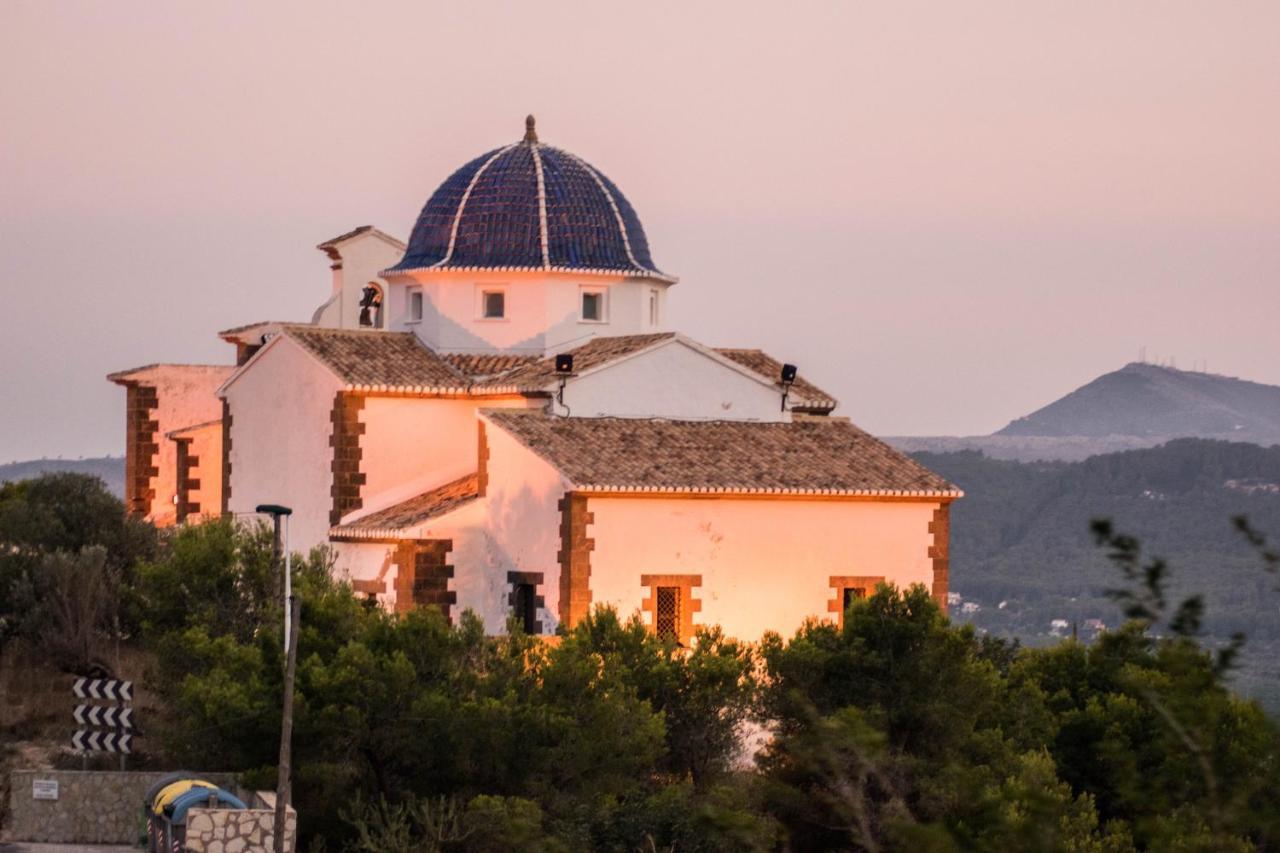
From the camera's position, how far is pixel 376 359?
35562 millimetres

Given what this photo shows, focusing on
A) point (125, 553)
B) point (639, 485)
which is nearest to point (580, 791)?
point (639, 485)

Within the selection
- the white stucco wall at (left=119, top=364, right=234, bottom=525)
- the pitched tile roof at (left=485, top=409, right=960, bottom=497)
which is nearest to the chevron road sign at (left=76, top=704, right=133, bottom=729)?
the pitched tile roof at (left=485, top=409, right=960, bottom=497)

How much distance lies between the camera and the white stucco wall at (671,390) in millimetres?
33469

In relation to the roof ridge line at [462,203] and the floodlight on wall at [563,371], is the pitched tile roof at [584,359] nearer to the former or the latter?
the floodlight on wall at [563,371]

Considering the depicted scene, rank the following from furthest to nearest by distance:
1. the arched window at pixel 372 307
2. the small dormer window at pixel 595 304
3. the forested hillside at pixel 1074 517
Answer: the forested hillside at pixel 1074 517 < the arched window at pixel 372 307 < the small dormer window at pixel 595 304

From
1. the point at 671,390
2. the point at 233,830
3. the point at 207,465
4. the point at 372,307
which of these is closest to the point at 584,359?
the point at 671,390

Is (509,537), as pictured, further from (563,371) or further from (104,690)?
(104,690)

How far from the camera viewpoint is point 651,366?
111 ft

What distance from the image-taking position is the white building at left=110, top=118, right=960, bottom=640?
3133cm

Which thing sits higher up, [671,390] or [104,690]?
[671,390]

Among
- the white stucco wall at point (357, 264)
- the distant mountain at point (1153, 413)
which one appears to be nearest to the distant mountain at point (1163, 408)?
the distant mountain at point (1153, 413)

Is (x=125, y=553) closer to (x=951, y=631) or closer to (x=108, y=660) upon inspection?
(x=108, y=660)

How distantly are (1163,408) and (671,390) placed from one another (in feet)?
528

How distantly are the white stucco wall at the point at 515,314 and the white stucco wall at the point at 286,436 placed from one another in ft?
8.69
